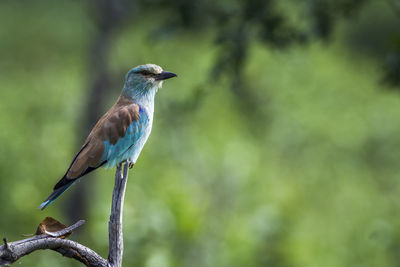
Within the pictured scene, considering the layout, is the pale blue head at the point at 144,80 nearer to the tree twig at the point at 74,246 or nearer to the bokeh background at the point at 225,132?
the tree twig at the point at 74,246

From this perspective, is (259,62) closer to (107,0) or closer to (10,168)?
(10,168)

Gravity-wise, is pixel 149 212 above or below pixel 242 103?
below

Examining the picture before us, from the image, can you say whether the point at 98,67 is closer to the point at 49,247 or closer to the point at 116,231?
the point at 116,231

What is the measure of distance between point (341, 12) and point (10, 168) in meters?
6.24

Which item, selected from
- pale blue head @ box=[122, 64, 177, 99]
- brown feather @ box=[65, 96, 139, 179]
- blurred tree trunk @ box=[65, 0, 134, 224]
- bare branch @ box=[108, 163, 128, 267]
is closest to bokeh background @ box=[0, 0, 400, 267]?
blurred tree trunk @ box=[65, 0, 134, 224]

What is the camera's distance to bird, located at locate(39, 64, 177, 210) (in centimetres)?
299

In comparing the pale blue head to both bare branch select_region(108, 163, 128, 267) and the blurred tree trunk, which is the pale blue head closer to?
bare branch select_region(108, 163, 128, 267)

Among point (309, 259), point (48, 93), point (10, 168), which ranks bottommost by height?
point (10, 168)

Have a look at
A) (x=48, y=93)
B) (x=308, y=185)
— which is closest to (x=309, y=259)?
(x=308, y=185)

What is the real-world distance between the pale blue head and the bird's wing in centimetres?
28

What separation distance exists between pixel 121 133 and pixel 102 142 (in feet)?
0.37

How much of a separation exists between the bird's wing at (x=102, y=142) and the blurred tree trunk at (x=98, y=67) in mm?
3627

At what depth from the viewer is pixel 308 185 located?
1051cm

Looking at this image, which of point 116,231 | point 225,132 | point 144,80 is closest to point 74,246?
point 116,231
